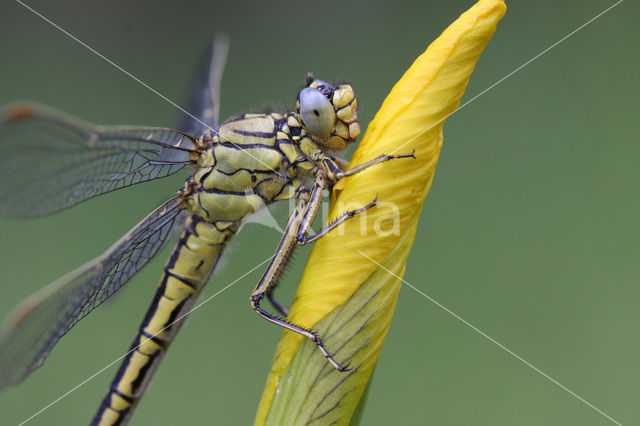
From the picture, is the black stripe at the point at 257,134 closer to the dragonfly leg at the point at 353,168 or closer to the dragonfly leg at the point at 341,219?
the dragonfly leg at the point at 353,168

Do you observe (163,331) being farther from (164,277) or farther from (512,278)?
(512,278)

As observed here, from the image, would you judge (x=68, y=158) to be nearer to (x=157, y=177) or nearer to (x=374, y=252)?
(x=157, y=177)

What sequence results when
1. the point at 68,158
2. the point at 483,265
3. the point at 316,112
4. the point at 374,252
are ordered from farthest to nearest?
the point at 483,265 < the point at 68,158 < the point at 316,112 < the point at 374,252

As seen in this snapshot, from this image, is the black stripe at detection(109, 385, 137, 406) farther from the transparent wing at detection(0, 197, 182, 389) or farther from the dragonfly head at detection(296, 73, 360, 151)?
the dragonfly head at detection(296, 73, 360, 151)

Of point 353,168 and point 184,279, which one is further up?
point 353,168

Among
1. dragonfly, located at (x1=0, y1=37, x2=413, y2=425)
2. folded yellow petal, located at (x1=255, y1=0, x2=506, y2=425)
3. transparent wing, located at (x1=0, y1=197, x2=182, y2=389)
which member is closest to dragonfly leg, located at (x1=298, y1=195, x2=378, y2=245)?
folded yellow petal, located at (x1=255, y1=0, x2=506, y2=425)

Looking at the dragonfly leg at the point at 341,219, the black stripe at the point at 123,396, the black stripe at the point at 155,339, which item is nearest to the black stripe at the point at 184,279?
the black stripe at the point at 155,339

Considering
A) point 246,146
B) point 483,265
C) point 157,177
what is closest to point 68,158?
point 157,177
